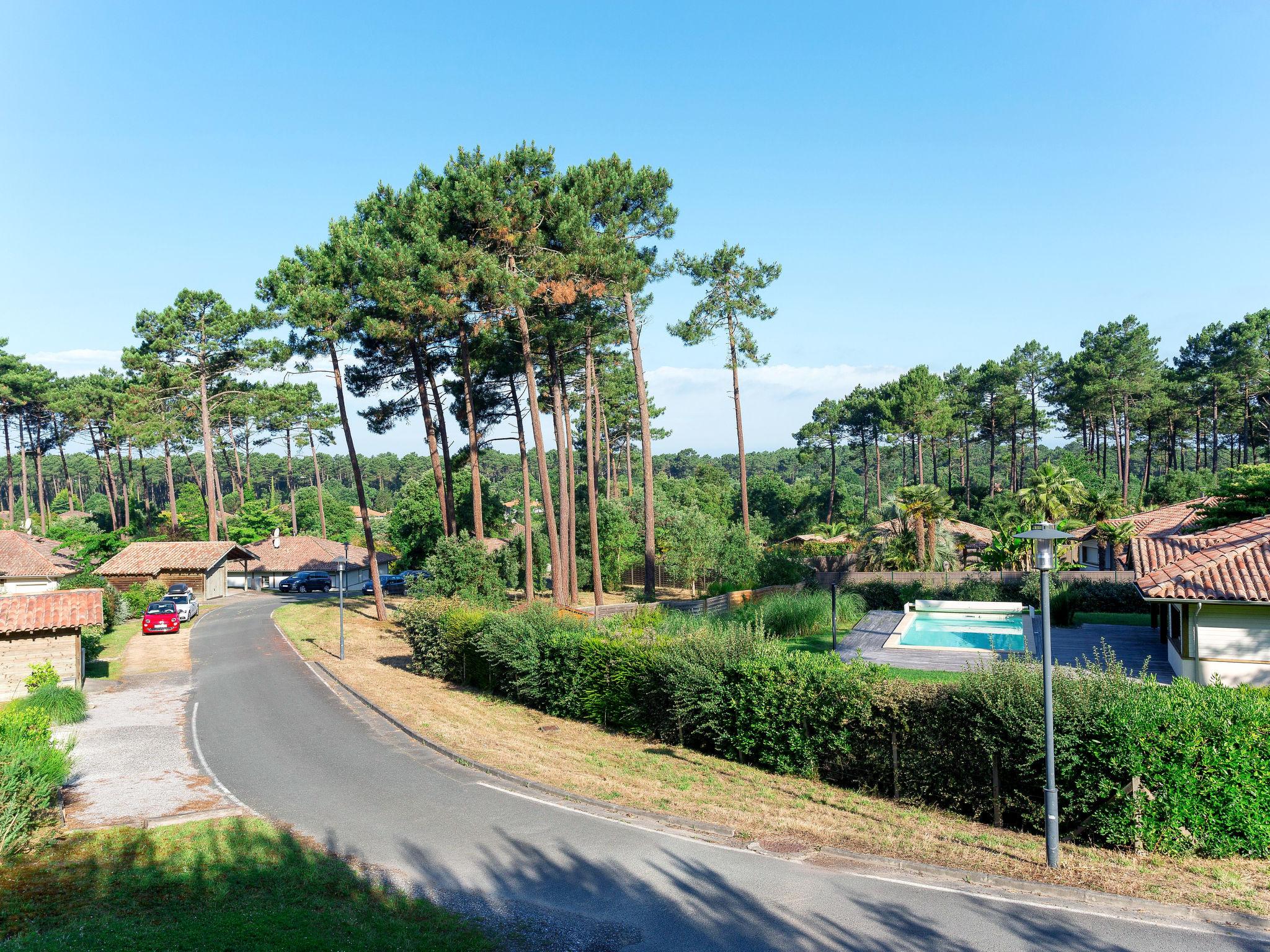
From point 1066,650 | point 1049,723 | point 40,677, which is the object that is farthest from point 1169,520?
point 40,677

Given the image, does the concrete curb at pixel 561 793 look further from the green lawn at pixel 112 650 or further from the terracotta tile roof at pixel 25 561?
the terracotta tile roof at pixel 25 561

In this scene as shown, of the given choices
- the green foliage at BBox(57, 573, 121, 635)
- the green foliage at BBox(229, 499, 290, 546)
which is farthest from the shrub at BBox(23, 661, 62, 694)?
the green foliage at BBox(229, 499, 290, 546)

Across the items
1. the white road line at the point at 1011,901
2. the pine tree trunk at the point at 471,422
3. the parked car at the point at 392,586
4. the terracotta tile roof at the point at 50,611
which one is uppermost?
the pine tree trunk at the point at 471,422

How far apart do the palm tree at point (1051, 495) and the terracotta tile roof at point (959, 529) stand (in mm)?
3533

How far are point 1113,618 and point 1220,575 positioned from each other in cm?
1372

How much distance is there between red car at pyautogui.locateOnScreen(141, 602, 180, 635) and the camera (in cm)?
3659

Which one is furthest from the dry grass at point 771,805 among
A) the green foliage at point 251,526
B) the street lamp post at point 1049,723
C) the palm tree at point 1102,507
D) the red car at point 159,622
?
the green foliage at point 251,526

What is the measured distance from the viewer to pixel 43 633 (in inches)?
912

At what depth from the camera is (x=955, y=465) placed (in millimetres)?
127312

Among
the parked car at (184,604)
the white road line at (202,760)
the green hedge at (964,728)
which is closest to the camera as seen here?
the green hedge at (964,728)

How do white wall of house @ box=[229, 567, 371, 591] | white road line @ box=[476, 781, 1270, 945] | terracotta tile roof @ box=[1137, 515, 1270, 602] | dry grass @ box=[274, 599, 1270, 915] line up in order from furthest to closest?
white wall of house @ box=[229, 567, 371, 591]
terracotta tile roof @ box=[1137, 515, 1270, 602]
dry grass @ box=[274, 599, 1270, 915]
white road line @ box=[476, 781, 1270, 945]

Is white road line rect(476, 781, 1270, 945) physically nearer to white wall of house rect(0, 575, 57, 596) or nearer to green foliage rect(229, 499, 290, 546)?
white wall of house rect(0, 575, 57, 596)

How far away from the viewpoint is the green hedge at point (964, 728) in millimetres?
10258

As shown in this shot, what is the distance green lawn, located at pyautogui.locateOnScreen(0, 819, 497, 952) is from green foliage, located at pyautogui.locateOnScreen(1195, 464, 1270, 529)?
87.6ft
